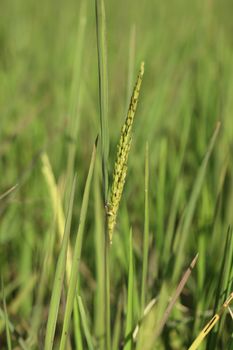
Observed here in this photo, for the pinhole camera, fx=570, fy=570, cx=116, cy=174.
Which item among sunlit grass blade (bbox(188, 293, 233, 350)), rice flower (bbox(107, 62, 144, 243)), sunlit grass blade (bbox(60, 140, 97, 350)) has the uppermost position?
rice flower (bbox(107, 62, 144, 243))

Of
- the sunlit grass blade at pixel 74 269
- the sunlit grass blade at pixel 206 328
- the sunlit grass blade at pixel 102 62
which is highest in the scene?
the sunlit grass blade at pixel 102 62

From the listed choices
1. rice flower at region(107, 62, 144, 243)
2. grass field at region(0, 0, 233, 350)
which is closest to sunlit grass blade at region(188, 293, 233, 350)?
grass field at region(0, 0, 233, 350)

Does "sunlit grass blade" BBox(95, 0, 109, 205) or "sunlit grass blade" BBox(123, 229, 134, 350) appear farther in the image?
"sunlit grass blade" BBox(123, 229, 134, 350)

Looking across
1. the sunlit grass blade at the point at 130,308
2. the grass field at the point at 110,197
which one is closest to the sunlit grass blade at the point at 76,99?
the grass field at the point at 110,197

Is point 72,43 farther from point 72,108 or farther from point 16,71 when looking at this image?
point 72,108

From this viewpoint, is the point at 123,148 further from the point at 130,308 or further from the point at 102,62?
the point at 130,308

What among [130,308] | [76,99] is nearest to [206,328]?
[130,308]

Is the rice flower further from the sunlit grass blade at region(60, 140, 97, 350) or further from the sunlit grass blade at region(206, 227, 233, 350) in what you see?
the sunlit grass blade at region(206, 227, 233, 350)

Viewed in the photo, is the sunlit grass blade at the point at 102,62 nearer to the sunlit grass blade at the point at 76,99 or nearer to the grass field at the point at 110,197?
the grass field at the point at 110,197
